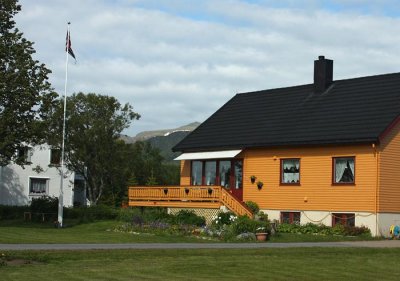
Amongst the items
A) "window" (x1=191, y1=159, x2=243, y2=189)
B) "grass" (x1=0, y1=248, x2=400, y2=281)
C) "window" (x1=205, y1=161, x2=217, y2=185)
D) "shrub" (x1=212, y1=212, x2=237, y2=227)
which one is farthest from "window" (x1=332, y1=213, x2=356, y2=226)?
"grass" (x1=0, y1=248, x2=400, y2=281)

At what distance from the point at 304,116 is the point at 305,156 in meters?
3.04

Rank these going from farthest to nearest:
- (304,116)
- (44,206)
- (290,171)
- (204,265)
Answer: (44,206), (304,116), (290,171), (204,265)

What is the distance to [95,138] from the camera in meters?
64.1

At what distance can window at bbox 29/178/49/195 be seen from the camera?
67.2m

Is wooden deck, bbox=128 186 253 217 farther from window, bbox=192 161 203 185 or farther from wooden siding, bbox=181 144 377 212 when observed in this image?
window, bbox=192 161 203 185

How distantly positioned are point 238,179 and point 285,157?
399 cm

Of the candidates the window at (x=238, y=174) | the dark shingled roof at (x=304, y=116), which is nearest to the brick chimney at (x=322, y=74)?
the dark shingled roof at (x=304, y=116)

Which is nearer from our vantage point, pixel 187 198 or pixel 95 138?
pixel 187 198

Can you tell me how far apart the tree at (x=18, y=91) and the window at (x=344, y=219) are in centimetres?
1559

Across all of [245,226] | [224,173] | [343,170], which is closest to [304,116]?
[343,170]

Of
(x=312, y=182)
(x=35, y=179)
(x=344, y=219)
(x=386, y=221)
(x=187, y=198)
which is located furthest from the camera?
(x=35, y=179)

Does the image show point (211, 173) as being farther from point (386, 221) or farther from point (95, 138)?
point (95, 138)

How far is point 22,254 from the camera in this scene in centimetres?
1897

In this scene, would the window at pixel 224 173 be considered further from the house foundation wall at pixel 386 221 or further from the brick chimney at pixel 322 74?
the house foundation wall at pixel 386 221
